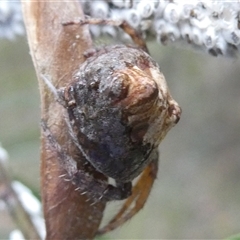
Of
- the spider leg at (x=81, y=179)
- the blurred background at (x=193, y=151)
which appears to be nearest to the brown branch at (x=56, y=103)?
the spider leg at (x=81, y=179)

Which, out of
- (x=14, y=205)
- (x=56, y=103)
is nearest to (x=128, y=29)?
(x=56, y=103)

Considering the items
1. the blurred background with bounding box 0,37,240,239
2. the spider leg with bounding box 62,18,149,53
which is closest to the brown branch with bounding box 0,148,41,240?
the spider leg with bounding box 62,18,149,53

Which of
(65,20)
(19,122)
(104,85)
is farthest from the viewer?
(19,122)

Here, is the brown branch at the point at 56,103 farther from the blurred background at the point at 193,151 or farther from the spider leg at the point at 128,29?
the blurred background at the point at 193,151

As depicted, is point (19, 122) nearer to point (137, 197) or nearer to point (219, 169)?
point (219, 169)

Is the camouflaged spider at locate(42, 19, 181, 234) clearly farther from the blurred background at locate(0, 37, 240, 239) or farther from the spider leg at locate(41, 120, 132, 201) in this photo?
the blurred background at locate(0, 37, 240, 239)


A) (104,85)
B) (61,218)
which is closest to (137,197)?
(61,218)

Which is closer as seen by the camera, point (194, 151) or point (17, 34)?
point (17, 34)
